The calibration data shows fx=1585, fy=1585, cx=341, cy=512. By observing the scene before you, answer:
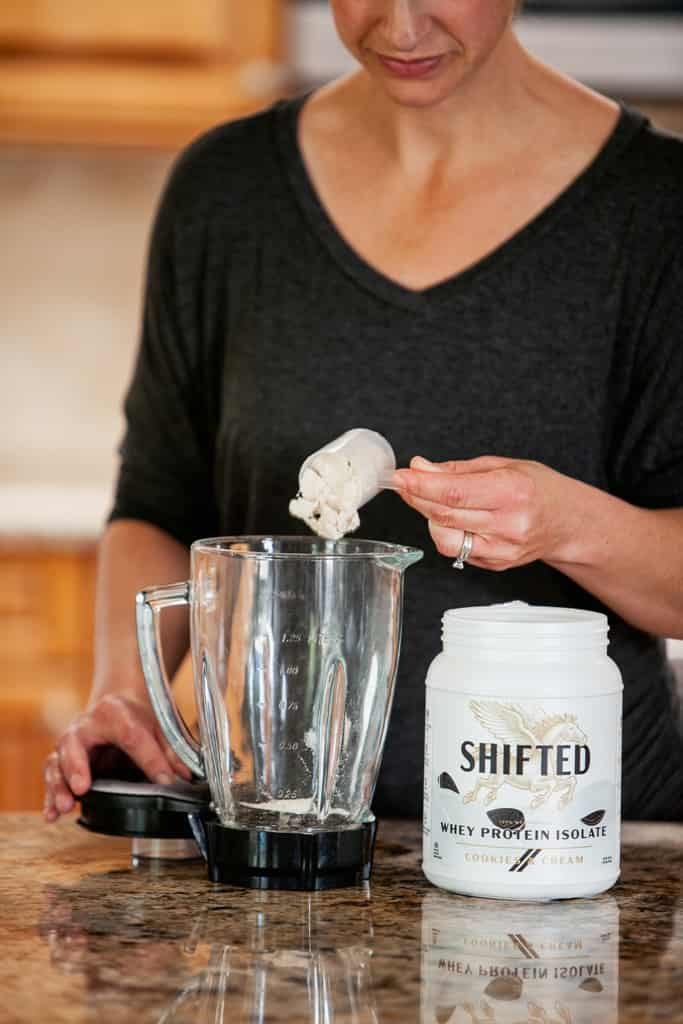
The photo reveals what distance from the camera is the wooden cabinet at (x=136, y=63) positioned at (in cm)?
248

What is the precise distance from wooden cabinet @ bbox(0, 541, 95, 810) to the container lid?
153 centimetres

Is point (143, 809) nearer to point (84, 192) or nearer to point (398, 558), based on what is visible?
point (398, 558)

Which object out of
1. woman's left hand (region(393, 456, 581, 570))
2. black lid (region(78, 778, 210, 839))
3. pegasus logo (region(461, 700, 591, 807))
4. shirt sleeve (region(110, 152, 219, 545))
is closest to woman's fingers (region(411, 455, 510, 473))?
woman's left hand (region(393, 456, 581, 570))

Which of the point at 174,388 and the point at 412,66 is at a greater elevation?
the point at 412,66

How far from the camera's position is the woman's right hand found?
3.23ft

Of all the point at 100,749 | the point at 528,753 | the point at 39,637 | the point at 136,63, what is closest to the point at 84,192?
the point at 136,63

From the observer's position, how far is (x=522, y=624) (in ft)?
2.69

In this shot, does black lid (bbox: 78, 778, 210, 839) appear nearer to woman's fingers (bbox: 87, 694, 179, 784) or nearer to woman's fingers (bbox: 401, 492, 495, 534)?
woman's fingers (bbox: 87, 694, 179, 784)

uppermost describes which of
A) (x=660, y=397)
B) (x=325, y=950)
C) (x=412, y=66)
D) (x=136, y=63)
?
(x=136, y=63)

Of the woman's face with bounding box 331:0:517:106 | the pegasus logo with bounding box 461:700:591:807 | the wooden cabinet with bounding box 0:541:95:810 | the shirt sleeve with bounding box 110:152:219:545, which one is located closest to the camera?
the pegasus logo with bounding box 461:700:591:807

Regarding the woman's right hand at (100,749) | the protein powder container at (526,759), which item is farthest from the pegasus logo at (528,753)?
the woman's right hand at (100,749)

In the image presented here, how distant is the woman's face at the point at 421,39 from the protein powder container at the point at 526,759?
421 mm

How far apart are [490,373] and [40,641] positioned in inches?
52.4

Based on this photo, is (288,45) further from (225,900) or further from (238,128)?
(225,900)
